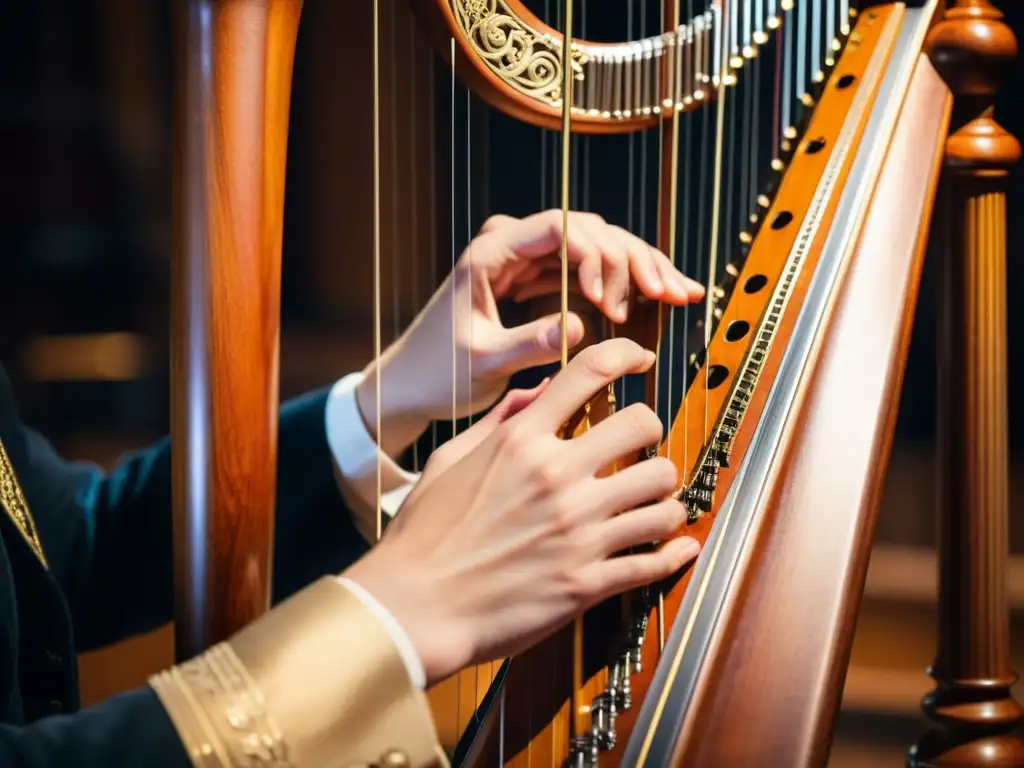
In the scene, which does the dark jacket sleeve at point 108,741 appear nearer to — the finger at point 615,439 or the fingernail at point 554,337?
the finger at point 615,439

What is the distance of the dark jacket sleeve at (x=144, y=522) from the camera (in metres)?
0.84

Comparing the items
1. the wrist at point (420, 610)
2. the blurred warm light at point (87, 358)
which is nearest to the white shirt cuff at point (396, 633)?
the wrist at point (420, 610)

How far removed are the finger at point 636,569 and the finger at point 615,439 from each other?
0.03 meters

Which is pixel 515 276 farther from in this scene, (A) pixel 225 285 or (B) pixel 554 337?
(A) pixel 225 285

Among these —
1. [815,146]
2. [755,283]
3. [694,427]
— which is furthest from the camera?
[815,146]

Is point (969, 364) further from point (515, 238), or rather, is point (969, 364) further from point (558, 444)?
point (558, 444)

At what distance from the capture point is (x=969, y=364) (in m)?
0.91

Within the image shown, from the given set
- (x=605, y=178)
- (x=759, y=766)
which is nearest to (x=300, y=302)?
(x=605, y=178)

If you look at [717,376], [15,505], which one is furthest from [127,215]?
[717,376]

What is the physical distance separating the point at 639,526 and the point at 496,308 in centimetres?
24

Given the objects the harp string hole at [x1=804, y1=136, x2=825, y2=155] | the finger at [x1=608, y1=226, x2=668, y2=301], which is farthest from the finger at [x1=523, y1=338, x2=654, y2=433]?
the harp string hole at [x1=804, y1=136, x2=825, y2=155]

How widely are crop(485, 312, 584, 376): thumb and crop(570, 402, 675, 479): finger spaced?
167mm

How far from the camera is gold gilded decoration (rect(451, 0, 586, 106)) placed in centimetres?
54

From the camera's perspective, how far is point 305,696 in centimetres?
43
